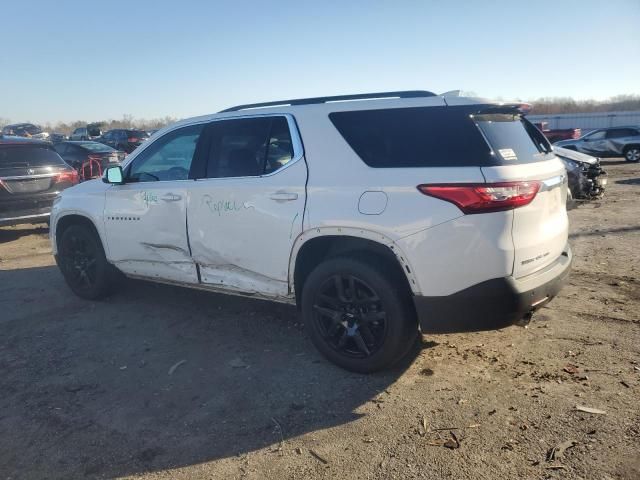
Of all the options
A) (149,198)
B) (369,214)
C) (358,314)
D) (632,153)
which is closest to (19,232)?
(149,198)

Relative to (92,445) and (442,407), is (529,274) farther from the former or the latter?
(92,445)

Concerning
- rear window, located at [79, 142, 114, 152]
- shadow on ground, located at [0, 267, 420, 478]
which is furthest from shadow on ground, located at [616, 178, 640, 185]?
rear window, located at [79, 142, 114, 152]

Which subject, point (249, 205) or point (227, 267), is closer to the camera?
point (249, 205)

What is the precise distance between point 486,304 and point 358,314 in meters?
0.88

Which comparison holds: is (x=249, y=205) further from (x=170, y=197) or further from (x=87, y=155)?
(x=87, y=155)

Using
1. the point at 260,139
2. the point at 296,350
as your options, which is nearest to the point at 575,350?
the point at 296,350

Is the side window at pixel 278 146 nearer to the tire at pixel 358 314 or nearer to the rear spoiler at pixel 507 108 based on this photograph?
the tire at pixel 358 314

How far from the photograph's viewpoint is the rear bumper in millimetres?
3201

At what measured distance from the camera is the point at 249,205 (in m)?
4.11

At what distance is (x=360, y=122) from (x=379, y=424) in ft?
6.61

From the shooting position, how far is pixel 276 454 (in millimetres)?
2930

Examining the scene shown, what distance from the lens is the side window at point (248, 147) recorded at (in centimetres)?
409

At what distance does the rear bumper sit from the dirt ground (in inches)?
19.8

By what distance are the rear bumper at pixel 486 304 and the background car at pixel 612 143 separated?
71.1 feet
